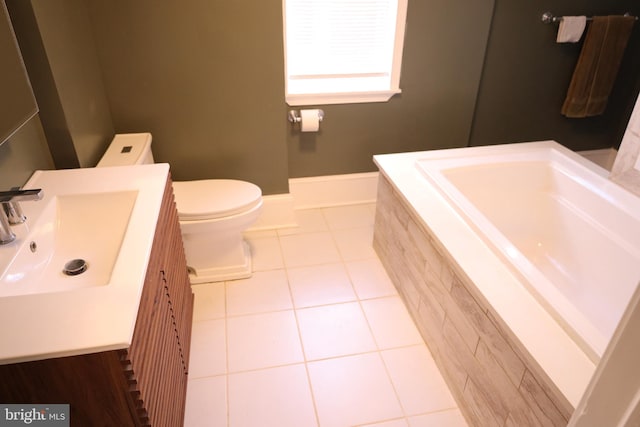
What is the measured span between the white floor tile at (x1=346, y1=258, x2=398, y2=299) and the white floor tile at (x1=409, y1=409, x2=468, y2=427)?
2.25ft

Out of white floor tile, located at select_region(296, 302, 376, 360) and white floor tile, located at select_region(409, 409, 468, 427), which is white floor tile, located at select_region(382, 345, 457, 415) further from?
white floor tile, located at select_region(296, 302, 376, 360)

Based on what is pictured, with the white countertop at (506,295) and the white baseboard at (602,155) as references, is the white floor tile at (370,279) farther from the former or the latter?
the white baseboard at (602,155)

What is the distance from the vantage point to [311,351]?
198cm

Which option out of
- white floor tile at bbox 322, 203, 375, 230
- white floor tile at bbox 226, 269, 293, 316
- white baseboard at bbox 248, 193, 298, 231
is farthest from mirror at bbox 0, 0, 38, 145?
white floor tile at bbox 322, 203, 375, 230

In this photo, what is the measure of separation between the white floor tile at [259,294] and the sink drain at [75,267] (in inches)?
36.3

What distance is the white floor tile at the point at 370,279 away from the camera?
231 cm

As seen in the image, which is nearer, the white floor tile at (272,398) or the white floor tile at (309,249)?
the white floor tile at (272,398)

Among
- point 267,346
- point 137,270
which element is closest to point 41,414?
point 137,270

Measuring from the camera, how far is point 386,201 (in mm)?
2324

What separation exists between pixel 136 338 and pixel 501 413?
1166 mm

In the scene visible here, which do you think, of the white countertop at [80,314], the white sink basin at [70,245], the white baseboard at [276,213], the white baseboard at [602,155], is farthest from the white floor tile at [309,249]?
the white baseboard at [602,155]

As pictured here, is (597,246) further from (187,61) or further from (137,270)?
(187,61)

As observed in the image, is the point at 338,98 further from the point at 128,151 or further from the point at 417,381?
the point at 417,381

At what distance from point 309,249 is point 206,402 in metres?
1.11
